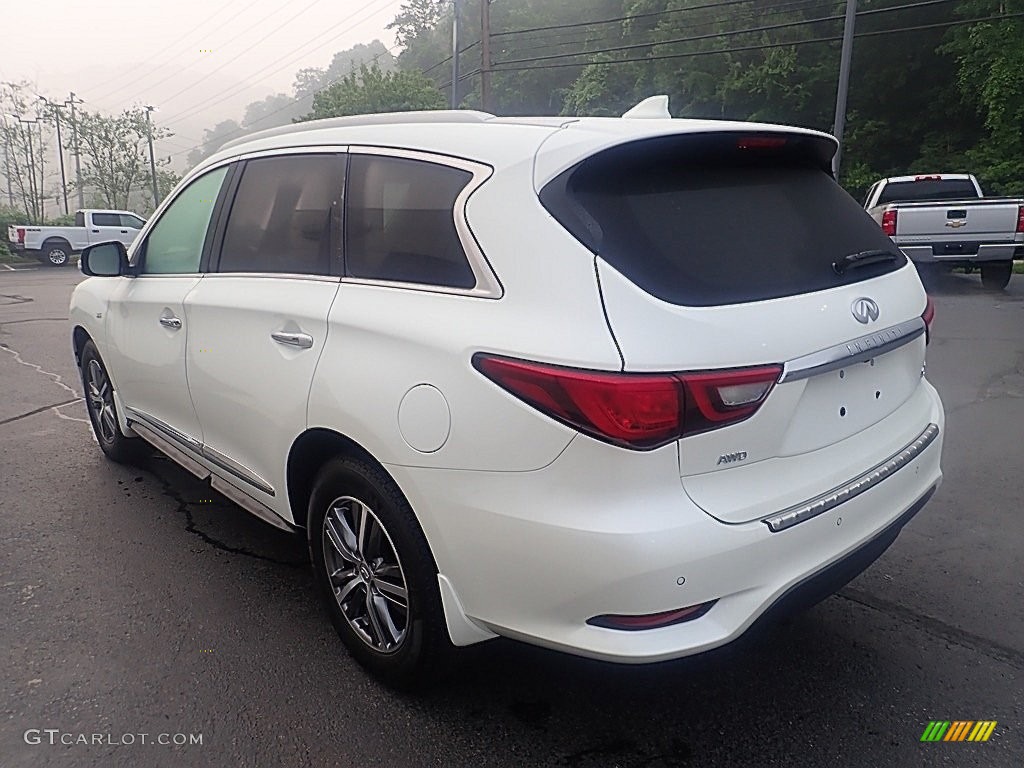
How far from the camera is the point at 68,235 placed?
1026 inches

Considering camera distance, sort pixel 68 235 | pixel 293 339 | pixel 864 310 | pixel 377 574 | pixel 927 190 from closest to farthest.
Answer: pixel 864 310, pixel 377 574, pixel 293 339, pixel 927 190, pixel 68 235

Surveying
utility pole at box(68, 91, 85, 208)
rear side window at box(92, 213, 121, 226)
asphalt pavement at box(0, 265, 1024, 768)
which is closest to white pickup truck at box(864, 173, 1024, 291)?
asphalt pavement at box(0, 265, 1024, 768)

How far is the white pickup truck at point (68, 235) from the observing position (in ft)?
82.6

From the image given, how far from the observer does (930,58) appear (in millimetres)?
29516

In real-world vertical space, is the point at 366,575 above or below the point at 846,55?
below

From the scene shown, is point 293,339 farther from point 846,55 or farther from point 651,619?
point 846,55

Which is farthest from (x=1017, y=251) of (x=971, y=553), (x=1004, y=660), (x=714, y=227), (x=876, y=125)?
(x=876, y=125)

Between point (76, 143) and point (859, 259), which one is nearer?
point (859, 259)

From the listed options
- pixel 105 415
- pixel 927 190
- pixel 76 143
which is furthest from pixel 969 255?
pixel 76 143

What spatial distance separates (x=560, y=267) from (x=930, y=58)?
3356 centimetres

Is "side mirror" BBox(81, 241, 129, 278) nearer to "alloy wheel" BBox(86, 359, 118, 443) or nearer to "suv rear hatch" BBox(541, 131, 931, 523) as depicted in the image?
"alloy wheel" BBox(86, 359, 118, 443)

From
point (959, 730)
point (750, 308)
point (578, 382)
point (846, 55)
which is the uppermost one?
point (846, 55)

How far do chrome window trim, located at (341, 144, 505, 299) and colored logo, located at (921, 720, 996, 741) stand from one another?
1.85 m

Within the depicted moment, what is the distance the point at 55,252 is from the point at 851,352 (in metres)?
28.5
